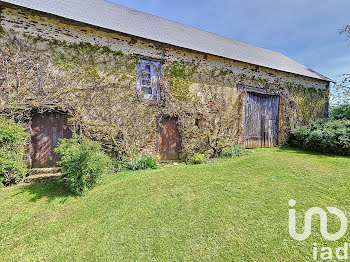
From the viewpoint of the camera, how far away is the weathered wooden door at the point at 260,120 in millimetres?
8453

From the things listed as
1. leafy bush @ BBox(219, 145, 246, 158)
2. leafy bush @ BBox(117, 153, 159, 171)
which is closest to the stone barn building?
leafy bush @ BBox(219, 145, 246, 158)

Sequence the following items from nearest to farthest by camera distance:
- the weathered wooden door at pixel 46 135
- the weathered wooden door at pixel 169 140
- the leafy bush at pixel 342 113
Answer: the weathered wooden door at pixel 46 135 < the weathered wooden door at pixel 169 140 < the leafy bush at pixel 342 113

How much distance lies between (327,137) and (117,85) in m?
8.36

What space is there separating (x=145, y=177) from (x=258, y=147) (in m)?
6.84

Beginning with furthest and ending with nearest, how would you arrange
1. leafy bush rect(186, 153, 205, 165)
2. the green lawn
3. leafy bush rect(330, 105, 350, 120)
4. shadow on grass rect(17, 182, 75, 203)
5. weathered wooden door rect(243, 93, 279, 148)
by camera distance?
weathered wooden door rect(243, 93, 279, 148), leafy bush rect(330, 105, 350, 120), leafy bush rect(186, 153, 205, 165), shadow on grass rect(17, 182, 75, 203), the green lawn

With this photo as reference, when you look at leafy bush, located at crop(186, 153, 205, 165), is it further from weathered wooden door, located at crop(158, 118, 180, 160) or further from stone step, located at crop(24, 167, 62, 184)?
stone step, located at crop(24, 167, 62, 184)

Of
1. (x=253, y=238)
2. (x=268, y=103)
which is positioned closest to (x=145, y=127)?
(x=253, y=238)

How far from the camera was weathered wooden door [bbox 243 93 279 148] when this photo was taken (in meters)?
8.45

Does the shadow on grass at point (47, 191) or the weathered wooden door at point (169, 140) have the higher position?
the weathered wooden door at point (169, 140)

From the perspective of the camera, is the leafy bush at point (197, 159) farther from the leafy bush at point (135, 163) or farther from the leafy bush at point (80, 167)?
the leafy bush at point (80, 167)

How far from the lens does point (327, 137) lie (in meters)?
6.48

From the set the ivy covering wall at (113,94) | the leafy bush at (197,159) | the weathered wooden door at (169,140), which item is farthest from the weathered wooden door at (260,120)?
the weathered wooden door at (169,140)

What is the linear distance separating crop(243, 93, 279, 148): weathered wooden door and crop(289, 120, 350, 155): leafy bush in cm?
141

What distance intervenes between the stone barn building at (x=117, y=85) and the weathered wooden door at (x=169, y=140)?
0.14ft
